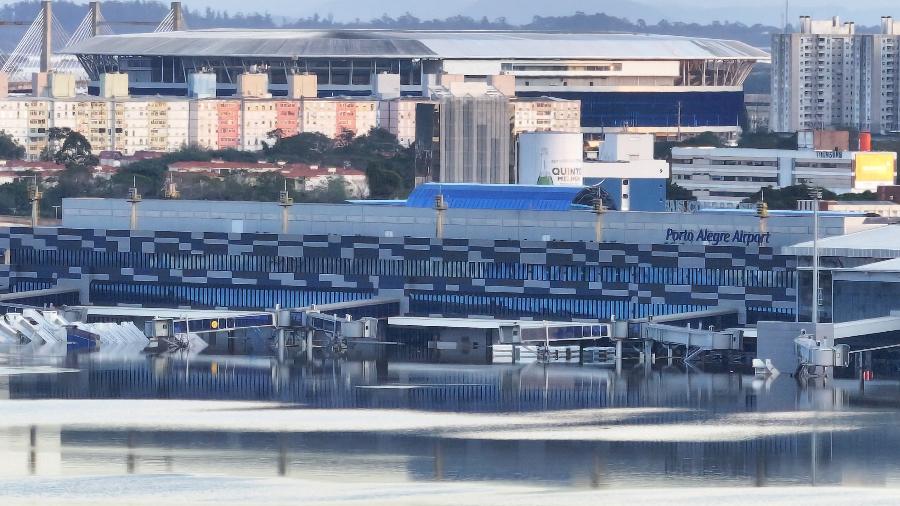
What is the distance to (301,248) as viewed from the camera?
80.4m

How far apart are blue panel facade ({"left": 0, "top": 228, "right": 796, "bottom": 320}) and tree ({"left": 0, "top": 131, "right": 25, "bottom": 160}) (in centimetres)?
8498

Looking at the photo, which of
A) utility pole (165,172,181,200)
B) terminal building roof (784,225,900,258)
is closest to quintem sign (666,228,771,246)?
terminal building roof (784,225,900,258)

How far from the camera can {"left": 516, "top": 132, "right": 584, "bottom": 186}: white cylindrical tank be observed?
97375 mm

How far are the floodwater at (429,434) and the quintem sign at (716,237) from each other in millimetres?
6430

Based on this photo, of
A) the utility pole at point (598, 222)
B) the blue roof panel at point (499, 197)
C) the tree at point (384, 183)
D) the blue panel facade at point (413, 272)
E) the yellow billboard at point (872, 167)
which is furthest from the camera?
the yellow billboard at point (872, 167)

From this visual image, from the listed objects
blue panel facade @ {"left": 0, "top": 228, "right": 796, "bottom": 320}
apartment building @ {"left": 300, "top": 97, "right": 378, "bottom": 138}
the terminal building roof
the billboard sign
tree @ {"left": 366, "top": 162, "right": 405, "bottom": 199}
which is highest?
apartment building @ {"left": 300, "top": 97, "right": 378, "bottom": 138}

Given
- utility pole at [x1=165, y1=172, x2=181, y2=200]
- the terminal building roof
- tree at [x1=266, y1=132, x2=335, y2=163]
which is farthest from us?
tree at [x1=266, y1=132, x2=335, y2=163]

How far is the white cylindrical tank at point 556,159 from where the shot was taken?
9738cm

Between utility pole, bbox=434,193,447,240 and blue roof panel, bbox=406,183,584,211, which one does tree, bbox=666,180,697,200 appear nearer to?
blue roof panel, bbox=406,183,584,211

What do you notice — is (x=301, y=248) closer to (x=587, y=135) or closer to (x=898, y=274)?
(x=898, y=274)

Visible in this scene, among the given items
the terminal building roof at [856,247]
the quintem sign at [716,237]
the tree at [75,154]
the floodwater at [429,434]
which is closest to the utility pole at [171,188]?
the tree at [75,154]

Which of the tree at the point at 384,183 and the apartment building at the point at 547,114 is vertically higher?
the apartment building at the point at 547,114

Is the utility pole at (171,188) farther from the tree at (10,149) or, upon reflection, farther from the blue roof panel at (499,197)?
the tree at (10,149)

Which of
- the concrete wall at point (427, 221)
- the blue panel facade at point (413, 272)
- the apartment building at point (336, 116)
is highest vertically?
the apartment building at point (336, 116)
